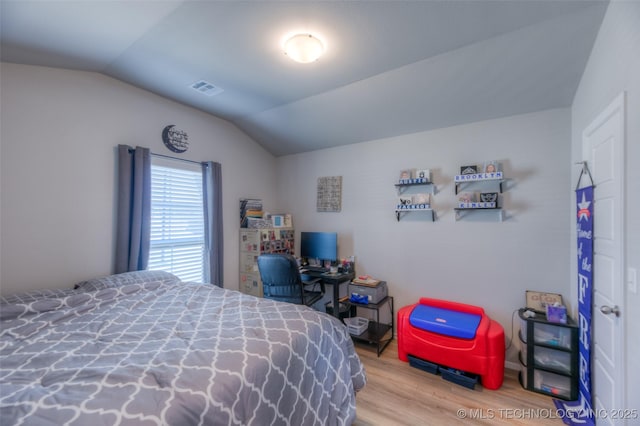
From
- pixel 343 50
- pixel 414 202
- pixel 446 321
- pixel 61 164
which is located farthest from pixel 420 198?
pixel 61 164

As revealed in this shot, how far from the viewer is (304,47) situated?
174 centimetres

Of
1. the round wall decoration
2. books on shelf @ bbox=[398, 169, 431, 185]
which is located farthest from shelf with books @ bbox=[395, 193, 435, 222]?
the round wall decoration

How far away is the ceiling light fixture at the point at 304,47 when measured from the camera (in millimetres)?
1721

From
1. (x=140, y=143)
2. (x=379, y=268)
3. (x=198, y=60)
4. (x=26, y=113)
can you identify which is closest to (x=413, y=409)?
(x=379, y=268)

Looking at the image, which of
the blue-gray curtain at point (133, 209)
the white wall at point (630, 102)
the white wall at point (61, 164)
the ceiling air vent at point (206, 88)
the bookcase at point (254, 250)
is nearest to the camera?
the white wall at point (630, 102)

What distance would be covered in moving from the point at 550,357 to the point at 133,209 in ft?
12.1

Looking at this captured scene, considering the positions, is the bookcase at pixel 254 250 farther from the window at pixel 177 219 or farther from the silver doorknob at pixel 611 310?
the silver doorknob at pixel 611 310

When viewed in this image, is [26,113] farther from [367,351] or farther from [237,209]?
[367,351]

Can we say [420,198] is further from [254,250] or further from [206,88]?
[206,88]

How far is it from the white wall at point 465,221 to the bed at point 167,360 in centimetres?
150

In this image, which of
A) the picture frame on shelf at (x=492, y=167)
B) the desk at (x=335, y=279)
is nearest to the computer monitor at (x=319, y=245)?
the desk at (x=335, y=279)

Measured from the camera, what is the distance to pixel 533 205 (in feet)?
7.58

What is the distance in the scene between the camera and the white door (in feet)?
4.40

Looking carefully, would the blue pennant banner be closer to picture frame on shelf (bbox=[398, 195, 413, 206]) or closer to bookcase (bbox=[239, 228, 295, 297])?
picture frame on shelf (bbox=[398, 195, 413, 206])
